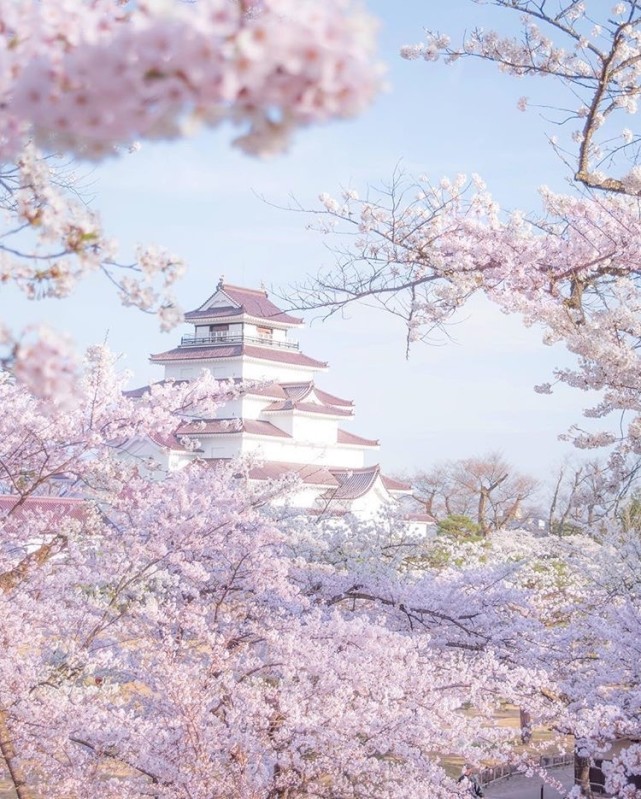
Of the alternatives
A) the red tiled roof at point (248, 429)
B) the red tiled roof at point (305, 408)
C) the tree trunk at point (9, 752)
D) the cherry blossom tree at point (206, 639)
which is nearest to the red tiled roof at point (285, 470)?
the red tiled roof at point (248, 429)

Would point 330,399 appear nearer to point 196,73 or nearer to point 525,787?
point 525,787

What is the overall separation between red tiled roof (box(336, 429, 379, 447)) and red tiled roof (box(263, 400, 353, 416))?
→ 4.15ft

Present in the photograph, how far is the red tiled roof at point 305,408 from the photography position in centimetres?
2948

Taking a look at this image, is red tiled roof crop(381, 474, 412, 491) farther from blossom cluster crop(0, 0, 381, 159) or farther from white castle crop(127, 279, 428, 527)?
blossom cluster crop(0, 0, 381, 159)

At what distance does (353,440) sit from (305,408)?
3057 millimetres

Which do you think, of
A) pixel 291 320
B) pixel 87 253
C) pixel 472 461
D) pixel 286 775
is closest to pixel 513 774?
pixel 286 775

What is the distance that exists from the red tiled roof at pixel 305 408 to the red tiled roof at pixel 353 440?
127 centimetres

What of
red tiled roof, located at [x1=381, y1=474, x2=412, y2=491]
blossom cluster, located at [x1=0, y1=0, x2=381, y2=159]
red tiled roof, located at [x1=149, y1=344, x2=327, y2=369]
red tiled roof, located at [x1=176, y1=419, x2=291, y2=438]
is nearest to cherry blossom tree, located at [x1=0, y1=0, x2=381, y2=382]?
blossom cluster, located at [x1=0, y1=0, x2=381, y2=159]

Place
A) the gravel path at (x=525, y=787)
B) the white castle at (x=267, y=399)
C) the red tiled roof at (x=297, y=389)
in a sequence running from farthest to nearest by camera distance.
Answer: the red tiled roof at (x=297, y=389) → the white castle at (x=267, y=399) → the gravel path at (x=525, y=787)

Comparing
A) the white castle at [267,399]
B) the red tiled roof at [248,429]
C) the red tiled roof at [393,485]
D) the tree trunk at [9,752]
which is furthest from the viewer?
the red tiled roof at [393,485]

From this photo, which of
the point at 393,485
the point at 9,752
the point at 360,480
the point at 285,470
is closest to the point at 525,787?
the point at 9,752

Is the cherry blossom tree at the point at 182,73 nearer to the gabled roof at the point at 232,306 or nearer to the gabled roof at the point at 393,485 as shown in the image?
the gabled roof at the point at 232,306

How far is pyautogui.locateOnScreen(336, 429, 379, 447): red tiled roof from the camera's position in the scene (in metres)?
31.6

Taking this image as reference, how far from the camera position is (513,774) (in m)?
12.1
